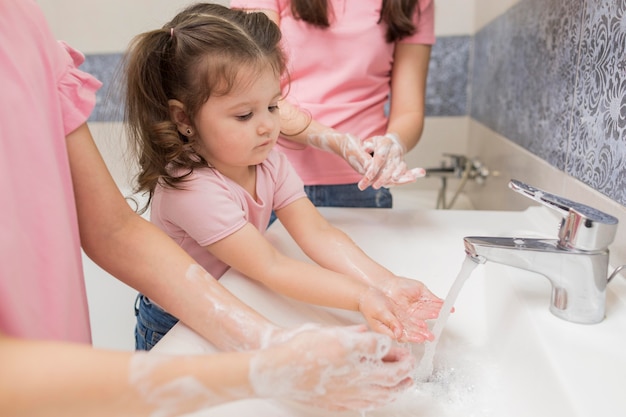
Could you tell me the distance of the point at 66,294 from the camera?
532 mm

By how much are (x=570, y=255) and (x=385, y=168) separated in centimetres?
35

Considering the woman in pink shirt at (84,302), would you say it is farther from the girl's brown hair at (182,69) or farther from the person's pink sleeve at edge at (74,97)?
the girl's brown hair at (182,69)

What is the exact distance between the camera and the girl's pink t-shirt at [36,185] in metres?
0.46

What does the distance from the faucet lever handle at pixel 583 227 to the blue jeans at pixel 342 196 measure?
0.60m

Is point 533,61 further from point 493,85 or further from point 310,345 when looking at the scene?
point 310,345

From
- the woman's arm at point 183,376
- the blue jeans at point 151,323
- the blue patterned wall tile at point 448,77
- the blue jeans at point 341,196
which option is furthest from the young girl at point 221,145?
the blue patterned wall tile at point 448,77

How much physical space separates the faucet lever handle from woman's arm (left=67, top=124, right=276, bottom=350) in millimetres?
336

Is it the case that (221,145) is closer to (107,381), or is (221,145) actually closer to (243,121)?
(243,121)

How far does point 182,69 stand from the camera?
2.43ft

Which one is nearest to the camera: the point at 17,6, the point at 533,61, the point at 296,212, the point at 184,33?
the point at 17,6

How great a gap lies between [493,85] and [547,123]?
0.57 meters

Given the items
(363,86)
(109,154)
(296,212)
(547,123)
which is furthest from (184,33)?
(109,154)

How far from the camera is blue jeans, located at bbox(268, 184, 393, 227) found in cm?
116

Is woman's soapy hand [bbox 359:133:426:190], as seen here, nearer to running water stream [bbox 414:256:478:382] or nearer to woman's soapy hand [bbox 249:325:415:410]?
running water stream [bbox 414:256:478:382]
